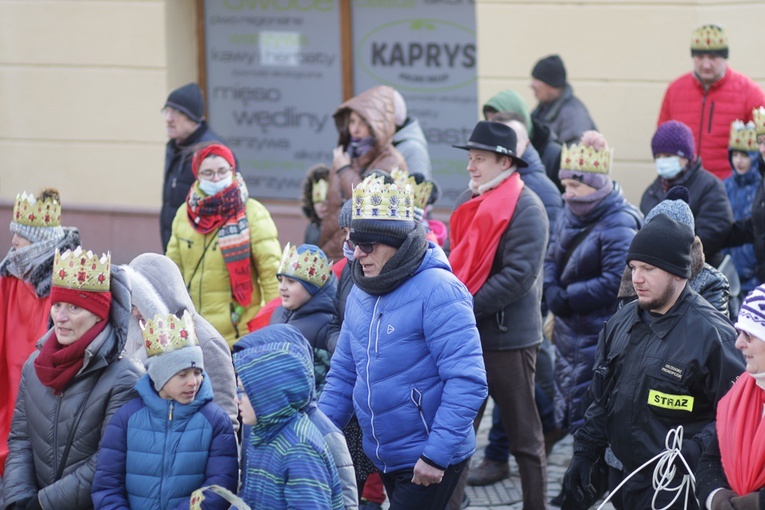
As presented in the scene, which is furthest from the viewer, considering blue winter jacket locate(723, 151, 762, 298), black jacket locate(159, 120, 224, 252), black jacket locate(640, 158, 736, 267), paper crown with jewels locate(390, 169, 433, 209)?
black jacket locate(159, 120, 224, 252)

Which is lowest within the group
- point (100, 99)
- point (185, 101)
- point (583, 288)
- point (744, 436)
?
point (744, 436)

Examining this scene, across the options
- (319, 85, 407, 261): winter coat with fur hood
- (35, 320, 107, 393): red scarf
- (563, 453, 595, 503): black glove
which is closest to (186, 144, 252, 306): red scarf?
(319, 85, 407, 261): winter coat with fur hood

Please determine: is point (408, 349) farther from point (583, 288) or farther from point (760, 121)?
point (760, 121)

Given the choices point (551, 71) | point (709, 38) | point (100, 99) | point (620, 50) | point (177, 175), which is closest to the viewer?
point (177, 175)

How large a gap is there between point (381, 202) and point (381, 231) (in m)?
0.11

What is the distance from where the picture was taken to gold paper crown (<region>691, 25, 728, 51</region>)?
8.84m

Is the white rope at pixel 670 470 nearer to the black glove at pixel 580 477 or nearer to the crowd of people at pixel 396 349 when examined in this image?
the crowd of people at pixel 396 349

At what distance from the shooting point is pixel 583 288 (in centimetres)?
676

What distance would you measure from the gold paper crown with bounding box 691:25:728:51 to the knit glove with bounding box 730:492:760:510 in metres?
5.26

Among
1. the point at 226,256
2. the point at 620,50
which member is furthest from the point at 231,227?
the point at 620,50

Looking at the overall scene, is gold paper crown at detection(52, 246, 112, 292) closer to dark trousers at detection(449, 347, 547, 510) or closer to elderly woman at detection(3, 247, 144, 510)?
elderly woman at detection(3, 247, 144, 510)

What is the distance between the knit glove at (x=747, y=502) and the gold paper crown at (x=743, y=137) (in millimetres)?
4425

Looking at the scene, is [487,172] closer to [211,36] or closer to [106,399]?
[106,399]

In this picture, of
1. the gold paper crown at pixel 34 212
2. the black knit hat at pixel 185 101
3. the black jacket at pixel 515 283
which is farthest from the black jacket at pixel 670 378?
the black knit hat at pixel 185 101
